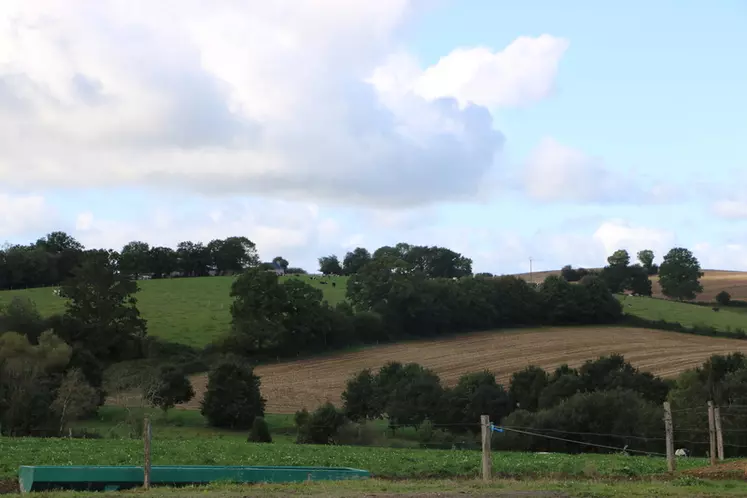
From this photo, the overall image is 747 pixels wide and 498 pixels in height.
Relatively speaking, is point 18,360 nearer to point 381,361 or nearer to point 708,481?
point 381,361

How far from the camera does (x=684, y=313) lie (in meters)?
112

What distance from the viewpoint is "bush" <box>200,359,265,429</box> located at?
60156 mm

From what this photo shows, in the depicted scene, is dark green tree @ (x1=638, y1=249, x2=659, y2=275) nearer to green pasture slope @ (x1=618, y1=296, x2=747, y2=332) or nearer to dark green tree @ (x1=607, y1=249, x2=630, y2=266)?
dark green tree @ (x1=607, y1=249, x2=630, y2=266)

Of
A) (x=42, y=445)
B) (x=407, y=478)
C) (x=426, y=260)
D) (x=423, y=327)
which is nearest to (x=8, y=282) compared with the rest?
(x=423, y=327)

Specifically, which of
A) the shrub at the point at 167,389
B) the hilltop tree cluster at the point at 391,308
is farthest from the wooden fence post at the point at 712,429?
the hilltop tree cluster at the point at 391,308

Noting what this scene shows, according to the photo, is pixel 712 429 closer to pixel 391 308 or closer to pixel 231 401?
pixel 231 401

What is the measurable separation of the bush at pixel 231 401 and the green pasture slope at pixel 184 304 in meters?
25.1

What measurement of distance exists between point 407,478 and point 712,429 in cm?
875

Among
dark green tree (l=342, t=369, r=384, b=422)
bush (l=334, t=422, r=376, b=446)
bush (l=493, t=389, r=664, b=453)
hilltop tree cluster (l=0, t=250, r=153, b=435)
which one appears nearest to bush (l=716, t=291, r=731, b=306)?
dark green tree (l=342, t=369, r=384, b=422)

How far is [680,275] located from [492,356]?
2264 inches

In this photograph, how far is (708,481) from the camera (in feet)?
64.6

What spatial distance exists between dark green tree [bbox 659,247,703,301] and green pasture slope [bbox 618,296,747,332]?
7877 millimetres

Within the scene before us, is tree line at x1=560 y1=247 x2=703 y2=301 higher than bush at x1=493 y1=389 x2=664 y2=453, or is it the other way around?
tree line at x1=560 y1=247 x2=703 y2=301

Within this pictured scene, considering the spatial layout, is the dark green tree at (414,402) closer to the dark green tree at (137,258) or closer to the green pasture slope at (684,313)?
the green pasture slope at (684,313)
